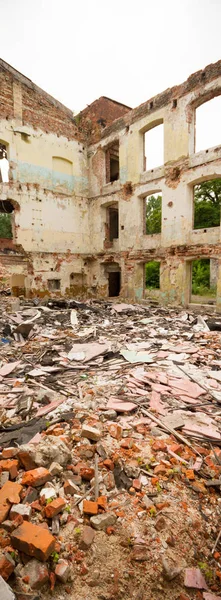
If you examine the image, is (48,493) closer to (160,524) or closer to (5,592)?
(5,592)

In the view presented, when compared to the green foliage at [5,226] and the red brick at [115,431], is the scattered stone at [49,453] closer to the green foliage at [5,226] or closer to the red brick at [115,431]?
the red brick at [115,431]

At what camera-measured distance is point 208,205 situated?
22594 mm

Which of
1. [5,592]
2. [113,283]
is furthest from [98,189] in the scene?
[5,592]

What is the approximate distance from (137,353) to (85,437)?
2.91m

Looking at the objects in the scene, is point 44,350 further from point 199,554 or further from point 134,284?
point 134,284

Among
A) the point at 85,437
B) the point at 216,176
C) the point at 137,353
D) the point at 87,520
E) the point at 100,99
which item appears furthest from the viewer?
the point at 100,99

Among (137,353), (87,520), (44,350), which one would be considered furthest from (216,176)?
(87,520)

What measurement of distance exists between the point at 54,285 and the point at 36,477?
14065 mm

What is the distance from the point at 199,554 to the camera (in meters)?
1.86

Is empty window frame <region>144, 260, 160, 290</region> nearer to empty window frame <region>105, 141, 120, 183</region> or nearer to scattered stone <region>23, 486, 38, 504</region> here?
empty window frame <region>105, 141, 120, 183</region>

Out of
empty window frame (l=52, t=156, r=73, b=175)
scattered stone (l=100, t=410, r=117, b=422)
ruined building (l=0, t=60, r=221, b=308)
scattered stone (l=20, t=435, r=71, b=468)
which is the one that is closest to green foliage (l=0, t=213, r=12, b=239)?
ruined building (l=0, t=60, r=221, b=308)

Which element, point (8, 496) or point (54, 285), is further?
point (54, 285)

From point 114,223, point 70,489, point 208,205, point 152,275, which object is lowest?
point 70,489

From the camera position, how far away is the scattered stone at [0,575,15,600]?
1.41 meters
